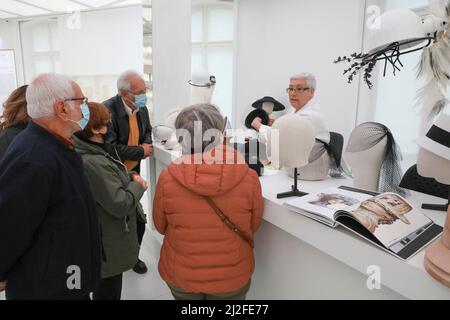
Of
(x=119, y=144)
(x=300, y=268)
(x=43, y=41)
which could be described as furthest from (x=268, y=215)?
(x=43, y=41)

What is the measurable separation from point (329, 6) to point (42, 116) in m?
3.96

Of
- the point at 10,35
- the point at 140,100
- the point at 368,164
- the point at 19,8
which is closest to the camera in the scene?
the point at 368,164

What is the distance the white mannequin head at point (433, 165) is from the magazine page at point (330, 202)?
0.22m

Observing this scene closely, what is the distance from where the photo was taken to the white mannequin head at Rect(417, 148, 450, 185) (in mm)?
1109

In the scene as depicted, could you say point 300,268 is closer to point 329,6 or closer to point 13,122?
point 13,122

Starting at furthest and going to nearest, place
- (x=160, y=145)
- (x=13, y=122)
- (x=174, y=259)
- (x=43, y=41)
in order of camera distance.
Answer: (x=43, y=41) < (x=160, y=145) < (x=13, y=122) < (x=174, y=259)

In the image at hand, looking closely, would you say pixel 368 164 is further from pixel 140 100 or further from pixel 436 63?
pixel 140 100

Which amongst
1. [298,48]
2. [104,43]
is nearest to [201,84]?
[298,48]

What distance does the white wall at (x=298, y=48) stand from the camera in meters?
3.87

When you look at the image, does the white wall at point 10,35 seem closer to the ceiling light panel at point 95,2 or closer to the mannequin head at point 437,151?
the ceiling light panel at point 95,2

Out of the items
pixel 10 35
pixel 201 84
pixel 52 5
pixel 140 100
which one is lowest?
pixel 140 100

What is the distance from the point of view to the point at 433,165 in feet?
3.71

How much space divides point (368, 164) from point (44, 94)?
1.33 meters

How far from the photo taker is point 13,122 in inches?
65.3
